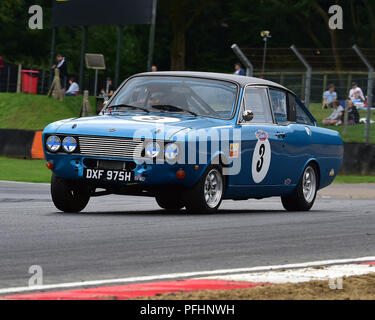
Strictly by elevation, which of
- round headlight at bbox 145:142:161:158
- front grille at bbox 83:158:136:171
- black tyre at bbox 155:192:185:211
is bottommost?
black tyre at bbox 155:192:185:211

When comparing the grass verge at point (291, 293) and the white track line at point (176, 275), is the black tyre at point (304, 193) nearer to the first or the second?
the white track line at point (176, 275)

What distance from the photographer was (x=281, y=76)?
86.8 feet

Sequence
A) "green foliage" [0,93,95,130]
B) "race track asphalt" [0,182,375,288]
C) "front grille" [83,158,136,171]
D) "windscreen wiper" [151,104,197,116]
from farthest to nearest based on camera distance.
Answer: "green foliage" [0,93,95,130] < "windscreen wiper" [151,104,197,116] < "front grille" [83,158,136,171] < "race track asphalt" [0,182,375,288]

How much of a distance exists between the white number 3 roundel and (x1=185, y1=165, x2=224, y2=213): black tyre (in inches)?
28.5

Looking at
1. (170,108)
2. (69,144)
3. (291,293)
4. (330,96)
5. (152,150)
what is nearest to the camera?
(291,293)

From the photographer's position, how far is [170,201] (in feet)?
42.9

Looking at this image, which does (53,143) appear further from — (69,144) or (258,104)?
(258,104)

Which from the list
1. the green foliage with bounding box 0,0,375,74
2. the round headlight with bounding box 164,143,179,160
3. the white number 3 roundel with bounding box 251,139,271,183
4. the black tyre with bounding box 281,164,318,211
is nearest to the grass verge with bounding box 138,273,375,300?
the round headlight with bounding box 164,143,179,160

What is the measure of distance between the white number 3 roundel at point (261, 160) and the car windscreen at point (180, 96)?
1.92 ft

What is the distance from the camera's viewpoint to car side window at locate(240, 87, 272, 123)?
44.7 ft

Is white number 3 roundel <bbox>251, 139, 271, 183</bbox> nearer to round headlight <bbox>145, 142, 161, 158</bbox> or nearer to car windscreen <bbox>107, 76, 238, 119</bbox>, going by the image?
car windscreen <bbox>107, 76, 238, 119</bbox>

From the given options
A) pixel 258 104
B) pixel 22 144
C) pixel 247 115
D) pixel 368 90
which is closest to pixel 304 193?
pixel 258 104

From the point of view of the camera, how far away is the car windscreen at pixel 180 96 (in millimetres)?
13078

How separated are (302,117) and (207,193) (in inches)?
116
